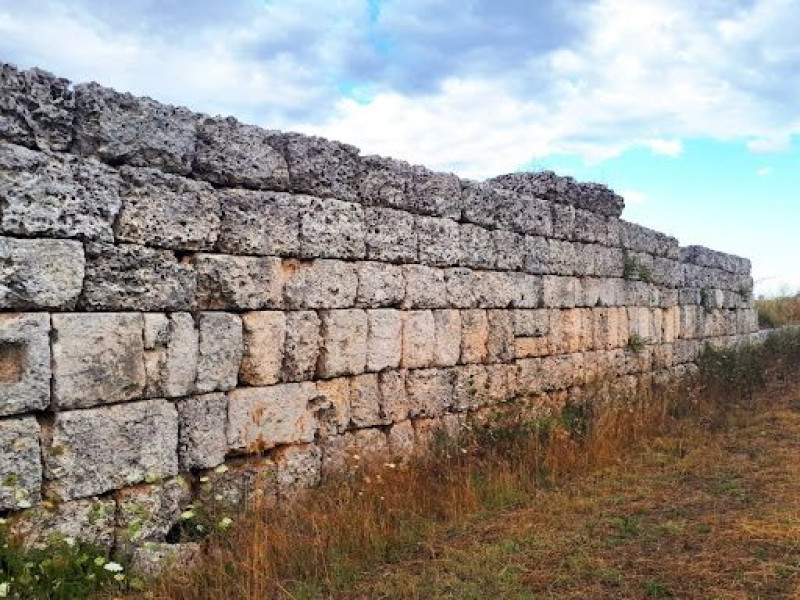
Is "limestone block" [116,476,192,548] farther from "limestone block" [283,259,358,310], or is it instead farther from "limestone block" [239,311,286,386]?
"limestone block" [283,259,358,310]

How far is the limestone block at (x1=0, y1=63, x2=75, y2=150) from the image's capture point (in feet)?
14.3

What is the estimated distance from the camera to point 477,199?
7.83m

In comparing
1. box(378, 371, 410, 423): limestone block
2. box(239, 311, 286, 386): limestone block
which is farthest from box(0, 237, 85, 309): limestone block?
box(378, 371, 410, 423): limestone block

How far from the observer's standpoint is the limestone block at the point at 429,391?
688cm

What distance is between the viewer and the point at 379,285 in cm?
654

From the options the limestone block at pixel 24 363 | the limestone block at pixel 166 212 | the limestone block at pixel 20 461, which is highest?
the limestone block at pixel 166 212

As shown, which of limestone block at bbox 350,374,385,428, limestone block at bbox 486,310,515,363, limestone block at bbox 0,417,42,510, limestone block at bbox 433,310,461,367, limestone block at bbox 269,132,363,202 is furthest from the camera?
limestone block at bbox 486,310,515,363

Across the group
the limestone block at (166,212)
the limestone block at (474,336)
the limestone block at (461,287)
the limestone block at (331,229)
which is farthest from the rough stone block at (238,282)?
the limestone block at (474,336)

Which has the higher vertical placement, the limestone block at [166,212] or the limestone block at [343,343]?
the limestone block at [166,212]

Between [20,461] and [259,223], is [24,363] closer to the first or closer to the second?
[20,461]

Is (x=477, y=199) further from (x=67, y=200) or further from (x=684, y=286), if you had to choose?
(x=684, y=286)

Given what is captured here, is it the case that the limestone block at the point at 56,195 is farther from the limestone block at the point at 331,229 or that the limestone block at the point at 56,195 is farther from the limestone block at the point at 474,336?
the limestone block at the point at 474,336

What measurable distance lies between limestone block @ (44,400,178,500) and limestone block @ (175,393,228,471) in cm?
8

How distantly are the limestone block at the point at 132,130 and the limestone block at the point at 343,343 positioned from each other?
163 cm
